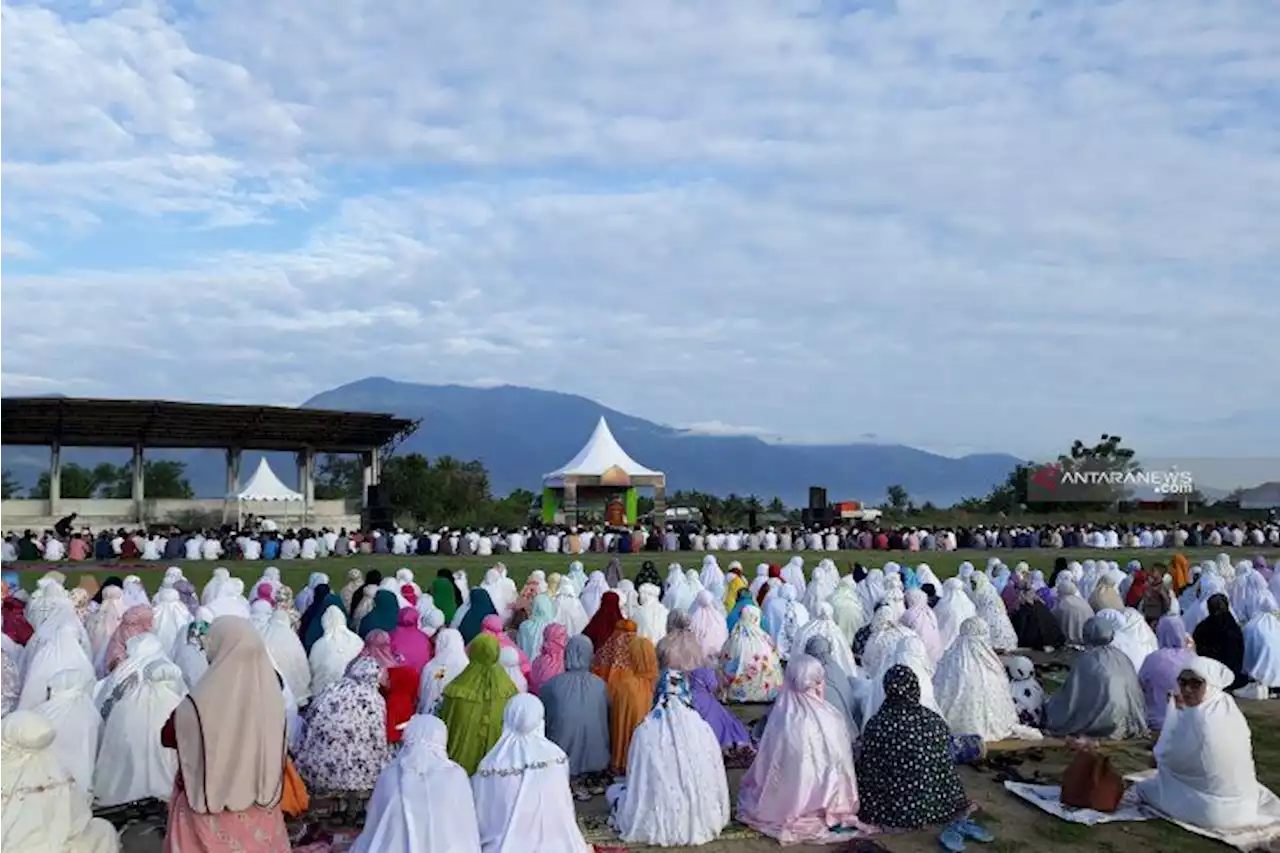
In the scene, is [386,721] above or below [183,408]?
below

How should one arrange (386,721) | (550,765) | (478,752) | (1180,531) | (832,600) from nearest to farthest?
(550,765) < (478,752) < (386,721) < (832,600) < (1180,531)

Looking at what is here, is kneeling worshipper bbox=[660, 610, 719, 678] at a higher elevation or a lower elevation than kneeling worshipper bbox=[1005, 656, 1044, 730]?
higher

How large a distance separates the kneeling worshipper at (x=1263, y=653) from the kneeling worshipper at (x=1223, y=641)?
0.08 meters

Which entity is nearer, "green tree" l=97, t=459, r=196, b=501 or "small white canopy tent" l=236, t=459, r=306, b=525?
"small white canopy tent" l=236, t=459, r=306, b=525

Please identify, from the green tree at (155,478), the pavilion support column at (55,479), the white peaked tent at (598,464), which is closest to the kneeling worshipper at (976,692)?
the white peaked tent at (598,464)

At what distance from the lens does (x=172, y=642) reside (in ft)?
30.1

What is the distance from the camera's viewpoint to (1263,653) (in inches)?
367

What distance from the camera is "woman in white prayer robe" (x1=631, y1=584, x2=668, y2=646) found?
10.5 meters

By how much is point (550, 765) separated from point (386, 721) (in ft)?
8.25

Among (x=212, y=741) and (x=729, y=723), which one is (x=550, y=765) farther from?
(x=729, y=723)

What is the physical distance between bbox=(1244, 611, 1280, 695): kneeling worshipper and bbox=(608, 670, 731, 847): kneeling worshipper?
19.0 feet

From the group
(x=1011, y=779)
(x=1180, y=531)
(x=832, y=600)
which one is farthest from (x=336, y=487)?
(x=1011, y=779)

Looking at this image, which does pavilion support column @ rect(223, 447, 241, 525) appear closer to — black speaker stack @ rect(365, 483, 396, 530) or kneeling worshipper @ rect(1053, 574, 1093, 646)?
black speaker stack @ rect(365, 483, 396, 530)

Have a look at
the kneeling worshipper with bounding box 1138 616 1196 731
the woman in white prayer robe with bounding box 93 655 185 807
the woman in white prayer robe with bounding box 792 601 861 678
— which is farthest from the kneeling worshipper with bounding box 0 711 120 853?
the kneeling worshipper with bounding box 1138 616 1196 731
